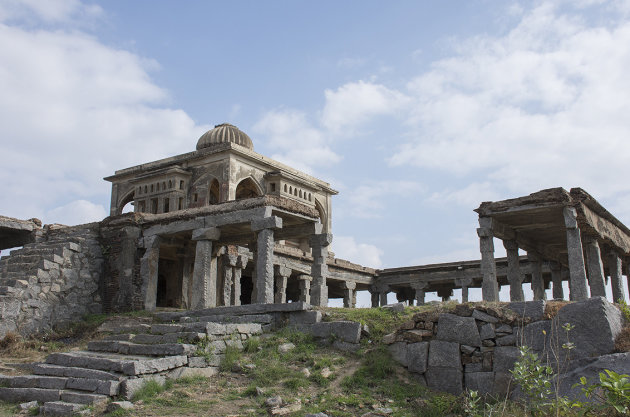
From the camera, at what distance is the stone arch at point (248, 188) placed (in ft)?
94.2

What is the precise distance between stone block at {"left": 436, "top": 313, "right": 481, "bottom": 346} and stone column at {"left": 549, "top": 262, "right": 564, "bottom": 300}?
14.6 meters

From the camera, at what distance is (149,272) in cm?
1972

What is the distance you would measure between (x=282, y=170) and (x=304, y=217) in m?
11.6

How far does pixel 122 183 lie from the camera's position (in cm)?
3117

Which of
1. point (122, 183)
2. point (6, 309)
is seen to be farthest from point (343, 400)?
point (122, 183)

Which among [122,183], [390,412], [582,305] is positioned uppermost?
[122,183]

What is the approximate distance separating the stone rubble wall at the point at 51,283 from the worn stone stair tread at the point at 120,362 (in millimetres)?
5313

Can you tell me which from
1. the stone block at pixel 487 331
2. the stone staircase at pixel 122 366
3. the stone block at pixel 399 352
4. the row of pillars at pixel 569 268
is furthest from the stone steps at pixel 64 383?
the row of pillars at pixel 569 268

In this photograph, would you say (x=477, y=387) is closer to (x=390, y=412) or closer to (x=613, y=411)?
(x=390, y=412)

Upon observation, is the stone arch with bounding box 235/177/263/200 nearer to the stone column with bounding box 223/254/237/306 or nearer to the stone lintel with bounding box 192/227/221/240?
the stone column with bounding box 223/254/237/306

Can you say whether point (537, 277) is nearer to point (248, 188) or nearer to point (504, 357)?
point (504, 357)

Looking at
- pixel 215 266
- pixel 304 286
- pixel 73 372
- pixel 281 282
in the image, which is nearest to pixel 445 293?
pixel 304 286

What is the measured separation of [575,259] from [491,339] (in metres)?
7.76

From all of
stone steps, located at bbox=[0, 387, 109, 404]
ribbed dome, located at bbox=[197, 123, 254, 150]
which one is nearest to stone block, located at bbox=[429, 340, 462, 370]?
stone steps, located at bbox=[0, 387, 109, 404]
